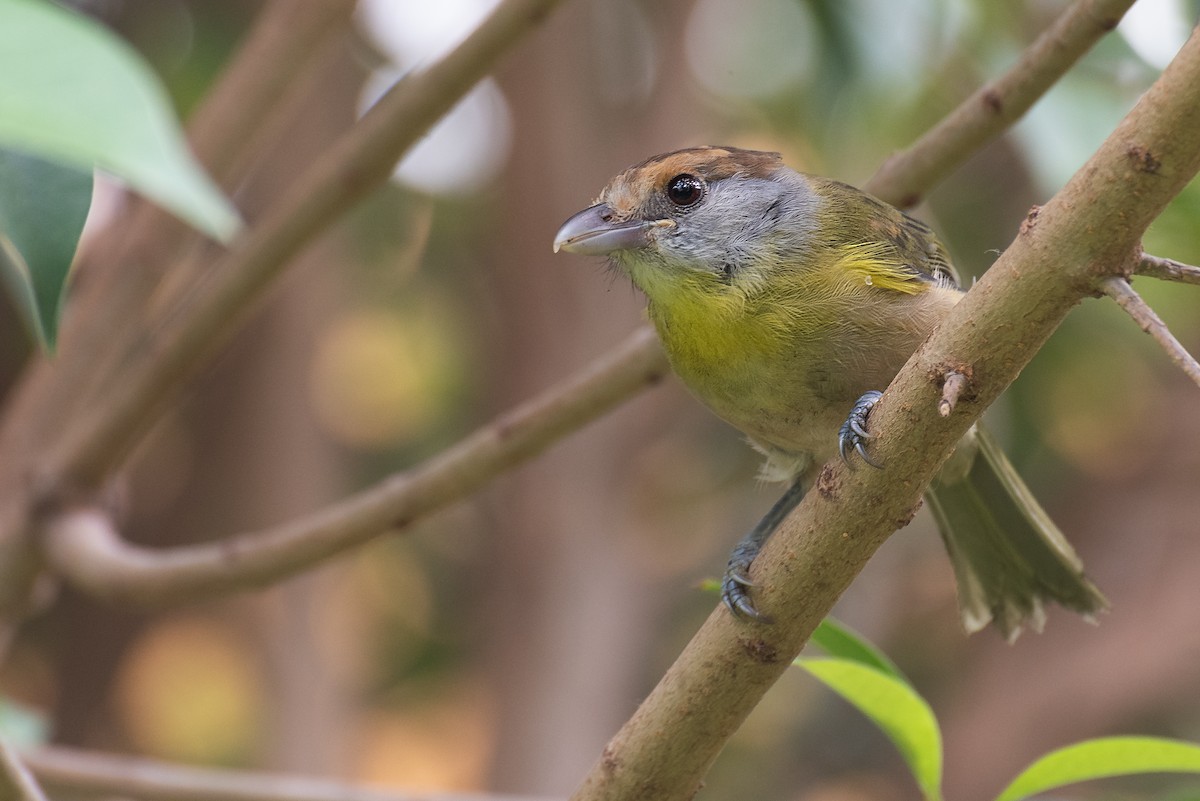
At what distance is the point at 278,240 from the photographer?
7.52 feet

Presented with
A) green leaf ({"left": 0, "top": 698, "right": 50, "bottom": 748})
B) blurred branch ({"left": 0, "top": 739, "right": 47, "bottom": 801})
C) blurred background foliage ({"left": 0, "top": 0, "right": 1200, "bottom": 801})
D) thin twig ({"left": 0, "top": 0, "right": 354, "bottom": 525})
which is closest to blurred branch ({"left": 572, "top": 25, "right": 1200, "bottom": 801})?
blurred branch ({"left": 0, "top": 739, "right": 47, "bottom": 801})

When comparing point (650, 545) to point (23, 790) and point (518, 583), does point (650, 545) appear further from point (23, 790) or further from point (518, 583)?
point (23, 790)

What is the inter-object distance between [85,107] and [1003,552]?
190 cm

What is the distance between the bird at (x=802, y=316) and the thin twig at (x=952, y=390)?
60 centimetres

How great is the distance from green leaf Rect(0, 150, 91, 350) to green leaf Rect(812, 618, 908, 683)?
41.3 inches

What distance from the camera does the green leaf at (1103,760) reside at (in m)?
1.55

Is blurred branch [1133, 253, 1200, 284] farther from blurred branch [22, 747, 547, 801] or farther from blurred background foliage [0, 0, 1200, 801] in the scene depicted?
blurred background foliage [0, 0, 1200, 801]

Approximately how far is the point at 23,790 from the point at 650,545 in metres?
3.61

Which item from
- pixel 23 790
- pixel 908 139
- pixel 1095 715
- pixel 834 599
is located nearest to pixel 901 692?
pixel 834 599

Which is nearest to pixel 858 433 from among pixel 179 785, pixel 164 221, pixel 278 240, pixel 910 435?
pixel 910 435

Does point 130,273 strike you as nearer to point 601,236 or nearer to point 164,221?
point 164,221

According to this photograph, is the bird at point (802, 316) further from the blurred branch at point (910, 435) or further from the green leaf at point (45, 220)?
the green leaf at point (45, 220)

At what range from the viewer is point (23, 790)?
150 centimetres

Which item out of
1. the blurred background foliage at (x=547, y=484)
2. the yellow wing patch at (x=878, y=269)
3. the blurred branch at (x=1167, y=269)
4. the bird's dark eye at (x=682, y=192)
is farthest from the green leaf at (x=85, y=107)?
the blurred background foliage at (x=547, y=484)
